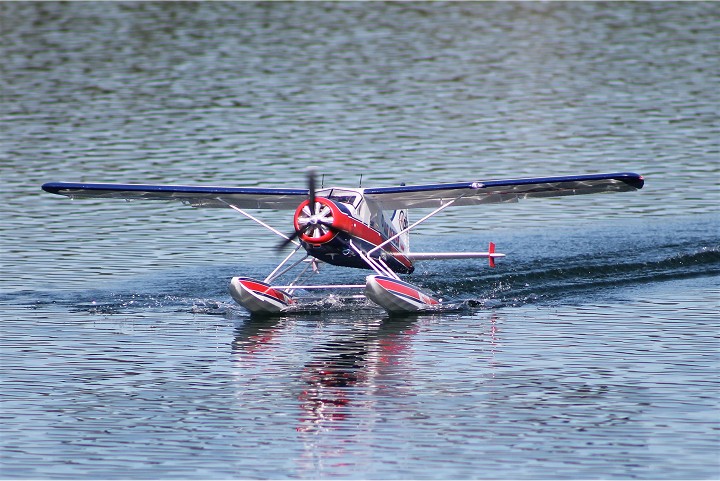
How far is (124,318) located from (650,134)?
23.3m

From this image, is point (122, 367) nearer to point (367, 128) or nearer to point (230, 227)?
point (230, 227)

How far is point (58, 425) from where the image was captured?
46.7 ft

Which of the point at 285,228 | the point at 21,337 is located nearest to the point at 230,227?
the point at 285,228

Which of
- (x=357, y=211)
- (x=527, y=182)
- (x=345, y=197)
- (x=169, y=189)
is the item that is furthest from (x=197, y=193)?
(x=527, y=182)

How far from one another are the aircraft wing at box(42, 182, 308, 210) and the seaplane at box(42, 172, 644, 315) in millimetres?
17

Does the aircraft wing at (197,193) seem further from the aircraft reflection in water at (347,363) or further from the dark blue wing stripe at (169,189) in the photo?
the aircraft reflection in water at (347,363)

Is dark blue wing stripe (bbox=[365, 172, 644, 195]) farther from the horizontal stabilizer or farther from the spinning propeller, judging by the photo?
the spinning propeller

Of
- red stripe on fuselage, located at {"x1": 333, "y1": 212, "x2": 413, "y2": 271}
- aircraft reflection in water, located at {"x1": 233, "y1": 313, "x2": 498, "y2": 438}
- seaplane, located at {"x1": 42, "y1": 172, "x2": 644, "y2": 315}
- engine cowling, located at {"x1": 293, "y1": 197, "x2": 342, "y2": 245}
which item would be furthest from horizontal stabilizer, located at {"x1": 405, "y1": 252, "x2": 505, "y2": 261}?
engine cowling, located at {"x1": 293, "y1": 197, "x2": 342, "y2": 245}

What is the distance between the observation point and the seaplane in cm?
1909

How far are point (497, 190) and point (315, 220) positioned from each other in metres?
3.57

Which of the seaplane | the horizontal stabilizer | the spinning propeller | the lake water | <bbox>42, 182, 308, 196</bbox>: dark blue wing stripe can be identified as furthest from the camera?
<bbox>42, 182, 308, 196</bbox>: dark blue wing stripe

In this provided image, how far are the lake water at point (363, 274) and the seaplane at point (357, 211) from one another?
1.96 feet

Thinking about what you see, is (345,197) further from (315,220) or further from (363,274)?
(363,274)

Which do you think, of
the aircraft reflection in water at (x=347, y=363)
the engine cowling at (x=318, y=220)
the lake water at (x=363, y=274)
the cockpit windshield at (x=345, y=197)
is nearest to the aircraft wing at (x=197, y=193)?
the cockpit windshield at (x=345, y=197)
